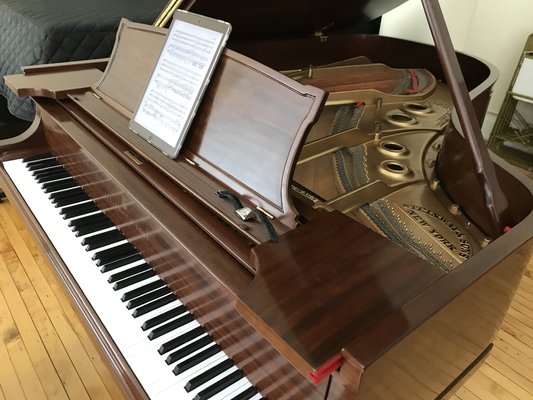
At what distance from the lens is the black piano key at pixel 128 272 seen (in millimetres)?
1338

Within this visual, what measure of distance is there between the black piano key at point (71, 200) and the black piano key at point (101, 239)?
246 mm

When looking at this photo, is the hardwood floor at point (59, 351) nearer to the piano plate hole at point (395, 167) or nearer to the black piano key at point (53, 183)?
the black piano key at point (53, 183)

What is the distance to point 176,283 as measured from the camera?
1250mm

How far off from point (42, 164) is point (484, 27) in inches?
156

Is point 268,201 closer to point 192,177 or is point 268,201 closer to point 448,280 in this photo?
point 192,177

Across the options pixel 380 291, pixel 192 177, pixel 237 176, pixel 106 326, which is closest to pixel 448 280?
pixel 380 291

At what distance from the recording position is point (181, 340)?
3.79ft

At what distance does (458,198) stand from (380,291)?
0.87 metres

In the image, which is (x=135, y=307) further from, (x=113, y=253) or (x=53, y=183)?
(x=53, y=183)

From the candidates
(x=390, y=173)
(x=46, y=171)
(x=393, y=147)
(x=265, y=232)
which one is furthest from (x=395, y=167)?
(x=46, y=171)

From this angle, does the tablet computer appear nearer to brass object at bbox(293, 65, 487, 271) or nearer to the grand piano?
the grand piano

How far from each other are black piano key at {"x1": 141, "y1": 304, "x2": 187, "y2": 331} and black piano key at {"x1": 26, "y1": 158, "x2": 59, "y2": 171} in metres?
1.04

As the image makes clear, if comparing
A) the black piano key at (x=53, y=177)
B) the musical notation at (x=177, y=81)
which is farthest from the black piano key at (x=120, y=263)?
the black piano key at (x=53, y=177)

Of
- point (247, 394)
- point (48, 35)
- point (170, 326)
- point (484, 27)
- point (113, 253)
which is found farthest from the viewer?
point (484, 27)
